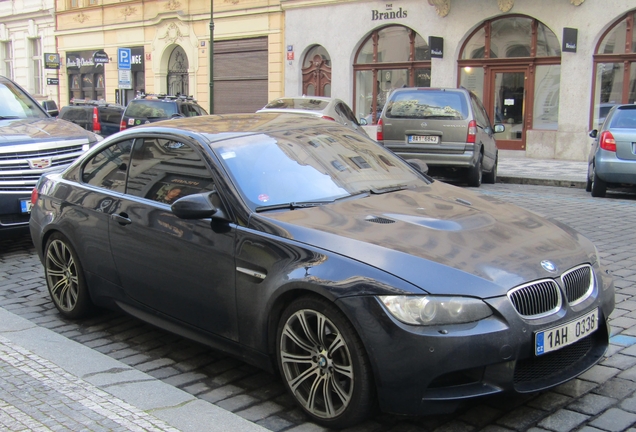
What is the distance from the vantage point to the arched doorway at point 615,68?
763 inches

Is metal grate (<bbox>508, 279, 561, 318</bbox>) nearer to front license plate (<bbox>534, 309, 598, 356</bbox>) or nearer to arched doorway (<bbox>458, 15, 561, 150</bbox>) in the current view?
front license plate (<bbox>534, 309, 598, 356</bbox>)

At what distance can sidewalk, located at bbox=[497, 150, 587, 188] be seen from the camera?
15.0 meters

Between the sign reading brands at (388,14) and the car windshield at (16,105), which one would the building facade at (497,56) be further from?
the car windshield at (16,105)

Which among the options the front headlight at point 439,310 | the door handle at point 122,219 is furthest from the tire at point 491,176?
the front headlight at point 439,310

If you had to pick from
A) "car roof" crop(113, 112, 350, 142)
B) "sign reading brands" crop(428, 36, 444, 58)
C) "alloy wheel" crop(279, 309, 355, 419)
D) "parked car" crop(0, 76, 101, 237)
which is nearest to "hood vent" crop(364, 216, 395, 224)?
"alloy wheel" crop(279, 309, 355, 419)

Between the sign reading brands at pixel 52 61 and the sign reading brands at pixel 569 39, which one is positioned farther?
the sign reading brands at pixel 52 61

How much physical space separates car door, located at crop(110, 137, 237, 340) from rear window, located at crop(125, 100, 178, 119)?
47.8ft

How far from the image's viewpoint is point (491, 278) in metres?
3.38

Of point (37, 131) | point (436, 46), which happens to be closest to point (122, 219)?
point (37, 131)

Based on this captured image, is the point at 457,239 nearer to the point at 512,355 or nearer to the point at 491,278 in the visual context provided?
the point at 491,278

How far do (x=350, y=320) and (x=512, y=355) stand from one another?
74 centimetres

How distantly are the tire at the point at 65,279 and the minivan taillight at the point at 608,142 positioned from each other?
9.38 metres

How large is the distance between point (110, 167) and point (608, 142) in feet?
30.4

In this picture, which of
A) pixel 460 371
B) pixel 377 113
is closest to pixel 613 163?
pixel 460 371
